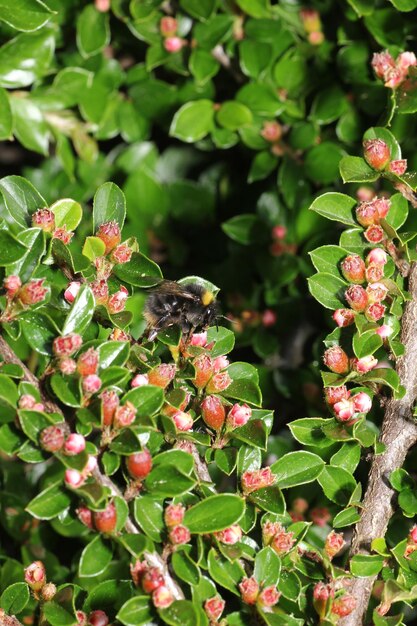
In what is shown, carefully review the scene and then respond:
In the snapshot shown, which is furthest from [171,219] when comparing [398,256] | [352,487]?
[352,487]

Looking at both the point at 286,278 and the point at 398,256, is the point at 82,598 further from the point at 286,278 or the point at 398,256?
the point at 286,278

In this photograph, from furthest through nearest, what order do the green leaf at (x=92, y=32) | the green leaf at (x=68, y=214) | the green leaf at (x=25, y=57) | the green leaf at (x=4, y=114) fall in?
the green leaf at (x=92, y=32) → the green leaf at (x=25, y=57) → the green leaf at (x=4, y=114) → the green leaf at (x=68, y=214)

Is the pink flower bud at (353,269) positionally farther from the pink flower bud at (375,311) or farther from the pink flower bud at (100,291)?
the pink flower bud at (100,291)

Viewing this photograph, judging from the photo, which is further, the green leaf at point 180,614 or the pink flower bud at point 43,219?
the pink flower bud at point 43,219

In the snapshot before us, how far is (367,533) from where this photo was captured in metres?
1.45

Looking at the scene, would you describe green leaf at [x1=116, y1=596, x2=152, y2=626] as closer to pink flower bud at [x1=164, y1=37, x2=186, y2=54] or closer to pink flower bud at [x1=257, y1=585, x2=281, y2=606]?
pink flower bud at [x1=257, y1=585, x2=281, y2=606]

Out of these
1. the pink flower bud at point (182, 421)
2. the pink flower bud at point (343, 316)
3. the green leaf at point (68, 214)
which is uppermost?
the green leaf at point (68, 214)

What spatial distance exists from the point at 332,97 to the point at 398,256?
804mm

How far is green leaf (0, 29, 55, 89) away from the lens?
2161 mm

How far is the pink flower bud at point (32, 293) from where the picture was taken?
4.33ft

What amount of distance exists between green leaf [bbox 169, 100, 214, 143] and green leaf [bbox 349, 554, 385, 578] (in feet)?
4.16

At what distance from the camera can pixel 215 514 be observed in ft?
4.17

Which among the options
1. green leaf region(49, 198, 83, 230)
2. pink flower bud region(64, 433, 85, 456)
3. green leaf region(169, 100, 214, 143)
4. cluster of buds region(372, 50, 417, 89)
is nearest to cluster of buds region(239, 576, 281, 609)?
pink flower bud region(64, 433, 85, 456)

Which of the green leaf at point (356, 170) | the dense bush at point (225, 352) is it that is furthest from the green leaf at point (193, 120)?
the green leaf at point (356, 170)
